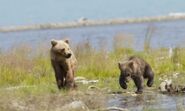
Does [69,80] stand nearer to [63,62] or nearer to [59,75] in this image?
[59,75]

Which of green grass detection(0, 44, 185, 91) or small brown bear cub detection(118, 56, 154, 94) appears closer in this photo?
small brown bear cub detection(118, 56, 154, 94)

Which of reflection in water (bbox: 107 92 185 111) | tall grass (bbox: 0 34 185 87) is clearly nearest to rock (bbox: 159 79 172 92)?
reflection in water (bbox: 107 92 185 111)

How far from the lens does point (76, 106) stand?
11805 mm

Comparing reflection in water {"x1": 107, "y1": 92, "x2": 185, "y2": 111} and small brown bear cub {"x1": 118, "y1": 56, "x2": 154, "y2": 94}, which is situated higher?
small brown bear cub {"x1": 118, "y1": 56, "x2": 154, "y2": 94}

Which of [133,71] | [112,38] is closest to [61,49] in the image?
[133,71]

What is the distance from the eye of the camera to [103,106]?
40.1ft

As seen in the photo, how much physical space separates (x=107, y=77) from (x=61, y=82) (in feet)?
11.3

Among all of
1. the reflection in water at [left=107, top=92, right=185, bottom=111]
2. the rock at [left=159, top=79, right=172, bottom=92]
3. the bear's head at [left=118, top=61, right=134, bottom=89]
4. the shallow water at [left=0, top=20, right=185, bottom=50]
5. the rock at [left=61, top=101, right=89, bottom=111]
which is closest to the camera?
the rock at [left=61, top=101, right=89, bottom=111]

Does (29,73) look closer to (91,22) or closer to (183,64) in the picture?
(183,64)

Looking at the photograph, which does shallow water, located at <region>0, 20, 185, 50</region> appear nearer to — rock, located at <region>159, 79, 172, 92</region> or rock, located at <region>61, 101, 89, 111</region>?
rock, located at <region>159, 79, 172, 92</region>

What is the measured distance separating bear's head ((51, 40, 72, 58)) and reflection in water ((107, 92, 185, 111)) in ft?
4.00

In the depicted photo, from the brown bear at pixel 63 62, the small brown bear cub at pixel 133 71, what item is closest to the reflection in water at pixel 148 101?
the small brown bear cub at pixel 133 71

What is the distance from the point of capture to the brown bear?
13977mm

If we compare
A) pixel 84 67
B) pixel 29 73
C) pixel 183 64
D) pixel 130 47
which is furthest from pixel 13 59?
pixel 130 47
